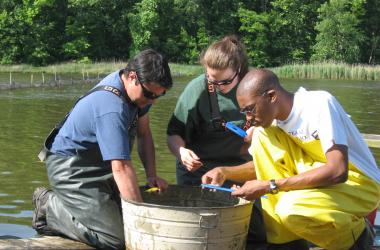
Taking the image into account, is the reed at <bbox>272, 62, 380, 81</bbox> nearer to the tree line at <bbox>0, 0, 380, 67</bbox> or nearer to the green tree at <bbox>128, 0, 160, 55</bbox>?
the tree line at <bbox>0, 0, 380, 67</bbox>

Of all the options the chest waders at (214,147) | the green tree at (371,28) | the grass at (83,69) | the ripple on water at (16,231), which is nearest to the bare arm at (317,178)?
the chest waders at (214,147)

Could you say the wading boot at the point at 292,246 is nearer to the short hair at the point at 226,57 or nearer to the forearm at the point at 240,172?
the forearm at the point at 240,172

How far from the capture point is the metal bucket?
3.75 m

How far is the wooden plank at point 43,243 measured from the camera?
13.3 feet

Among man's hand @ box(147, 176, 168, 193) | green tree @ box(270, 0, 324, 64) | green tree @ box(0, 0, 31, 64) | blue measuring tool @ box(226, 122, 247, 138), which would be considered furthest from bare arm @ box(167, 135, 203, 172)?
green tree @ box(270, 0, 324, 64)

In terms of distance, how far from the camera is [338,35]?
6084 centimetres

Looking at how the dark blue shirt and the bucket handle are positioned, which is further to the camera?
the dark blue shirt

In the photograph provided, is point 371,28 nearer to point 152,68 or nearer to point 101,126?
point 152,68

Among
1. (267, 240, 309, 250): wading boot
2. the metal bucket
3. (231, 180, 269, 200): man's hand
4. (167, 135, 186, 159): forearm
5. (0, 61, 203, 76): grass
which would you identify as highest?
(167, 135, 186, 159): forearm

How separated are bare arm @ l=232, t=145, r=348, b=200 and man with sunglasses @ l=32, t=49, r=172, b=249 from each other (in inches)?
29.6

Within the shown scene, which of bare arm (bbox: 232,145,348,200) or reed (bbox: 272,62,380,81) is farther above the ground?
bare arm (bbox: 232,145,348,200)

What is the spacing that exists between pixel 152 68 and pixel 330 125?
1233 millimetres

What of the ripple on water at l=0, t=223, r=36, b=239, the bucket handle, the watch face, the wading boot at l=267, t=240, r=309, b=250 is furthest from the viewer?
the ripple on water at l=0, t=223, r=36, b=239

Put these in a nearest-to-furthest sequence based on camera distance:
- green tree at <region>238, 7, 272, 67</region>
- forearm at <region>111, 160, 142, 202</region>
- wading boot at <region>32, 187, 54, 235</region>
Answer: forearm at <region>111, 160, 142, 202</region>
wading boot at <region>32, 187, 54, 235</region>
green tree at <region>238, 7, 272, 67</region>
